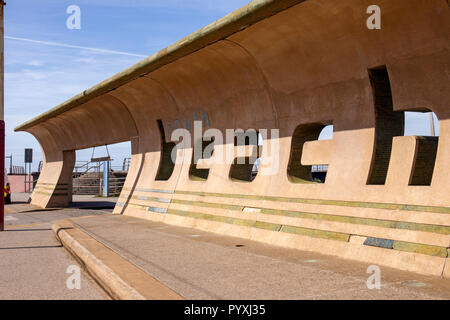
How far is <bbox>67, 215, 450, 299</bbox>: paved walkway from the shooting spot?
565cm

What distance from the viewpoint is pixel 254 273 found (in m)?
6.84

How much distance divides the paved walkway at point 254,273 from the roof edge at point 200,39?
4.28 m

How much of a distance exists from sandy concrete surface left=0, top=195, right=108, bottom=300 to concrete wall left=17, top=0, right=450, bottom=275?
12.5 ft

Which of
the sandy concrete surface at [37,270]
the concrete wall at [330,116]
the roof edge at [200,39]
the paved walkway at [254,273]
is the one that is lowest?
the sandy concrete surface at [37,270]

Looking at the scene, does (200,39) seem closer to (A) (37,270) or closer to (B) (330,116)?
(B) (330,116)

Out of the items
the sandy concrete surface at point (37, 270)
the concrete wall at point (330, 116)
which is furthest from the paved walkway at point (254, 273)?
the sandy concrete surface at point (37, 270)

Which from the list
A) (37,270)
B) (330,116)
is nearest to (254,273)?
(37,270)

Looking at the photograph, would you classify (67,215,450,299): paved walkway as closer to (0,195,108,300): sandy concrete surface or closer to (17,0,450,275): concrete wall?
(17,0,450,275): concrete wall

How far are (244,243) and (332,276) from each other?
3.72m

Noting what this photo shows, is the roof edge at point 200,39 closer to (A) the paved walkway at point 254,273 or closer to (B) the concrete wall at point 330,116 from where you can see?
(B) the concrete wall at point 330,116

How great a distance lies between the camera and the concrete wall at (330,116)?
23.9 feet

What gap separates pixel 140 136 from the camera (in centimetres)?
1905

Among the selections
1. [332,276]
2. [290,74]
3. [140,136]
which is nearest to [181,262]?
[332,276]

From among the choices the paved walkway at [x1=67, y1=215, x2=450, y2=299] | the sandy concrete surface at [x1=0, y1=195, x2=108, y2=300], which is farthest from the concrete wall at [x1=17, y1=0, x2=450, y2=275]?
the sandy concrete surface at [x1=0, y1=195, x2=108, y2=300]
